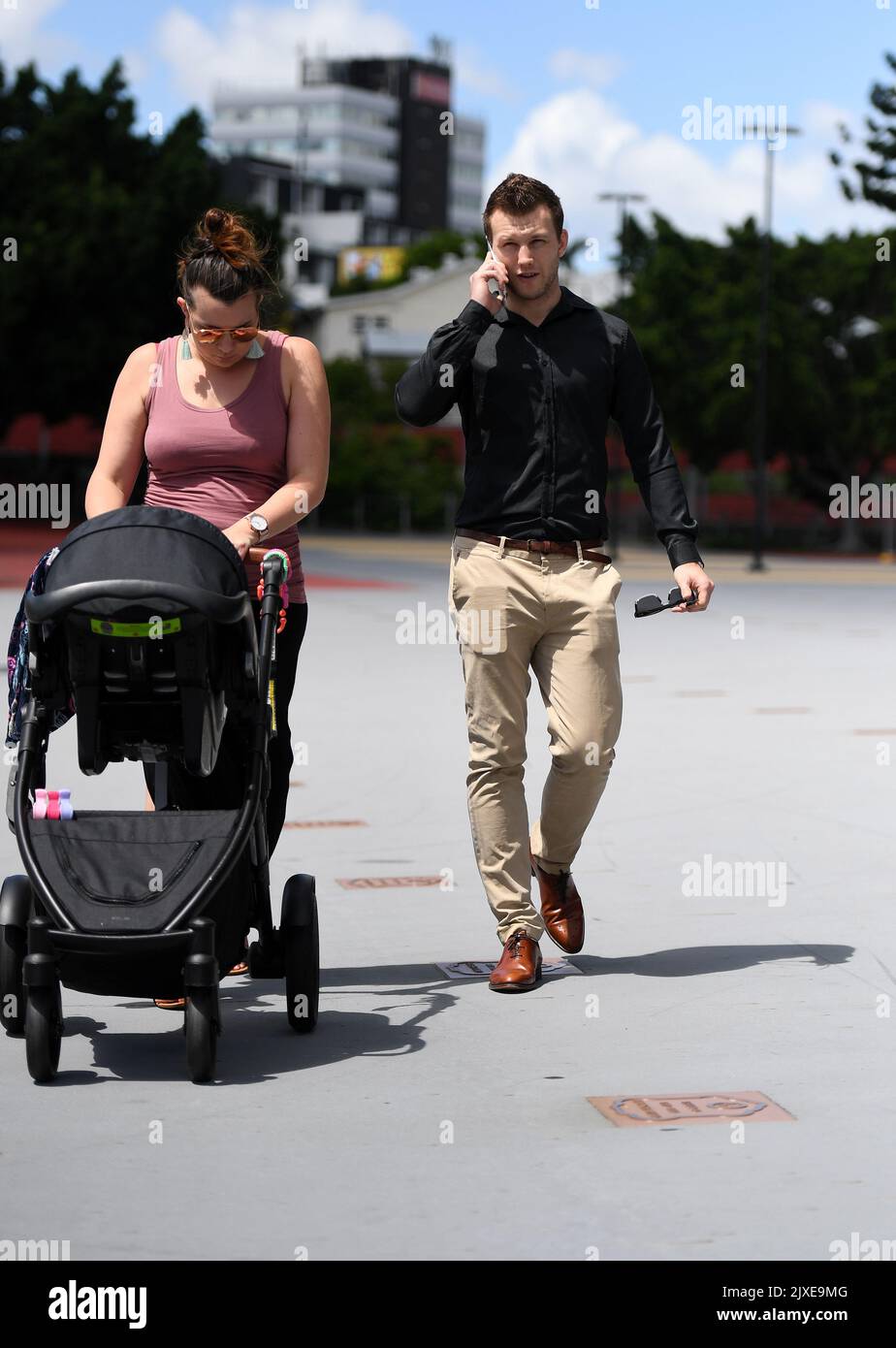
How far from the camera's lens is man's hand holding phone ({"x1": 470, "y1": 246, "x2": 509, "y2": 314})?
5.45m

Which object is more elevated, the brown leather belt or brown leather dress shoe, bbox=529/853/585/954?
the brown leather belt

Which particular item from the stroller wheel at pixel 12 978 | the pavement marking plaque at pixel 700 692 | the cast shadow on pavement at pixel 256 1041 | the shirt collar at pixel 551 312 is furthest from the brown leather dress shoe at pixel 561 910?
the pavement marking plaque at pixel 700 692

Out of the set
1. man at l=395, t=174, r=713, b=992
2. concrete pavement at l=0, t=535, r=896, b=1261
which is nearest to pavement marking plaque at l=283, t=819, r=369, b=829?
concrete pavement at l=0, t=535, r=896, b=1261

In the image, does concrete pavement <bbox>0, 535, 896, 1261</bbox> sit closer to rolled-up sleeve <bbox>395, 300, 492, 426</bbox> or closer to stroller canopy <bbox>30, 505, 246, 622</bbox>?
stroller canopy <bbox>30, 505, 246, 622</bbox>

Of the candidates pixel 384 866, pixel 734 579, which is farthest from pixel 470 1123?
pixel 734 579

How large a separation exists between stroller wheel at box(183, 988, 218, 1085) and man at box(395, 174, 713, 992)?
1.14m

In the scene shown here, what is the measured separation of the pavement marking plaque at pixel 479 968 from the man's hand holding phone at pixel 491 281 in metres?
1.80

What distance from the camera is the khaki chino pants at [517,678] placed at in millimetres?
5590

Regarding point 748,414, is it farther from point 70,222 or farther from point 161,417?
point 161,417

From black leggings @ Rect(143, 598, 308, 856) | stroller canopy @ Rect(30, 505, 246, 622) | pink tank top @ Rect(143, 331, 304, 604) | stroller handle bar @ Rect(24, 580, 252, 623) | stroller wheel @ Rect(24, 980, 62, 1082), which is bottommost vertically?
stroller wheel @ Rect(24, 980, 62, 1082)

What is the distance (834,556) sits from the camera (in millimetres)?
54656

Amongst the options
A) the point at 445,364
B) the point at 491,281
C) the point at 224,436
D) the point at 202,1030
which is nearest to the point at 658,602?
the point at 445,364

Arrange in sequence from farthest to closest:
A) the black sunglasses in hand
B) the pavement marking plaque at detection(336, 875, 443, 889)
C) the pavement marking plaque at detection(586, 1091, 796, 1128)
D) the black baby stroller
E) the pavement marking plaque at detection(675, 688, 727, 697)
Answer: the pavement marking plaque at detection(675, 688, 727, 697), the pavement marking plaque at detection(336, 875, 443, 889), the black sunglasses in hand, the black baby stroller, the pavement marking plaque at detection(586, 1091, 796, 1128)

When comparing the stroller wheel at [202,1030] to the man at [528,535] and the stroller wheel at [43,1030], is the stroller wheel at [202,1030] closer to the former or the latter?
the stroller wheel at [43,1030]
